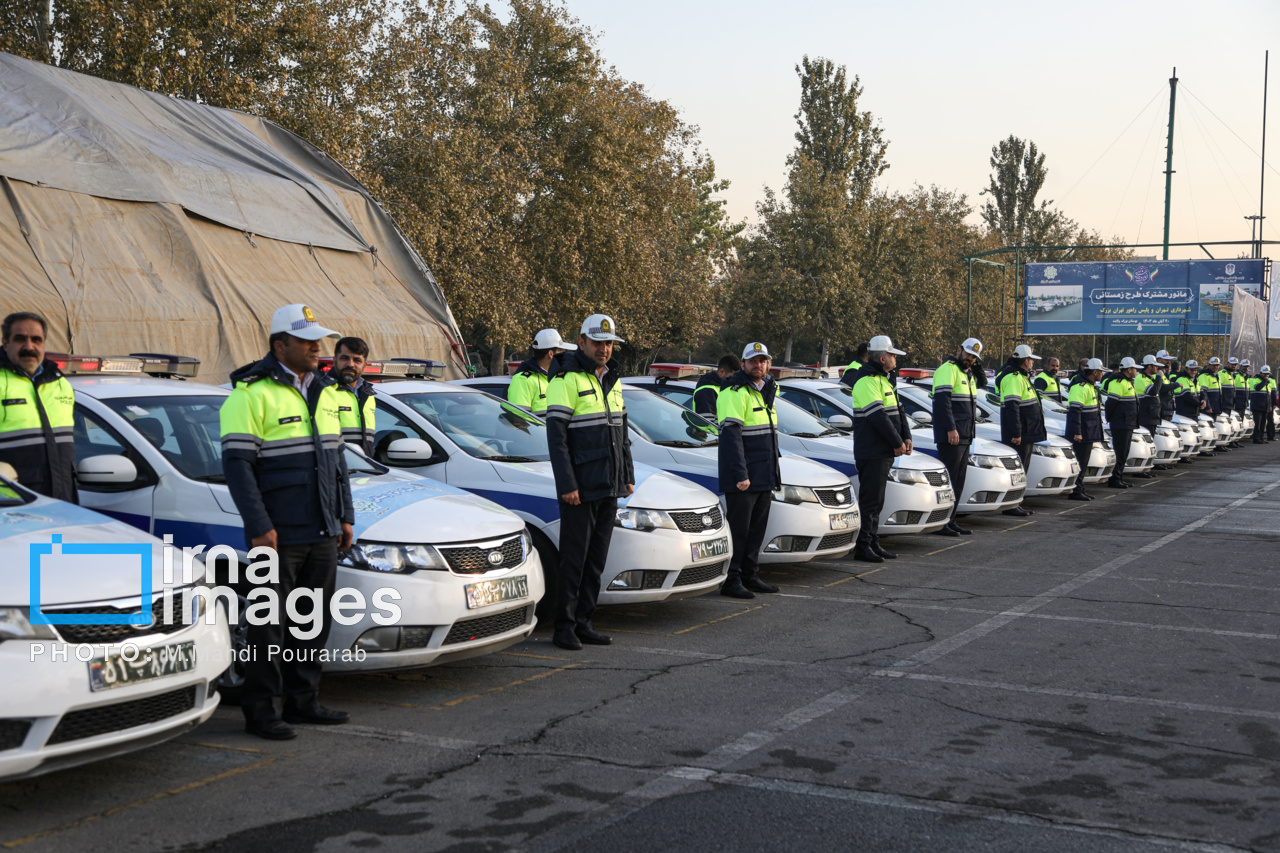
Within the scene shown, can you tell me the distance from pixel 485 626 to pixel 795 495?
411 centimetres

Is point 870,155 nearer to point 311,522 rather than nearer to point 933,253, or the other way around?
point 933,253

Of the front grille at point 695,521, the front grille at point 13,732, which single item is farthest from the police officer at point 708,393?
the front grille at point 13,732

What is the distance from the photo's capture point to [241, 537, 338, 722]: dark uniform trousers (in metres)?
5.20

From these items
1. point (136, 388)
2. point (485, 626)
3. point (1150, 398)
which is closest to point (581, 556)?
point (485, 626)

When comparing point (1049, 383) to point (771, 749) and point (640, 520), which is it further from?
point (771, 749)

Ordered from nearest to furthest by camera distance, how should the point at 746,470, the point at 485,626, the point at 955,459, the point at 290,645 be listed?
the point at 290,645 < the point at 485,626 < the point at 746,470 < the point at 955,459

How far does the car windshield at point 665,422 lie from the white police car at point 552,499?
152cm

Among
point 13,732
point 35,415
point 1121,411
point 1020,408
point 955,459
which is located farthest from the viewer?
point 1121,411

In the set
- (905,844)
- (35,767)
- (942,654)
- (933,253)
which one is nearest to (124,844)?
(35,767)

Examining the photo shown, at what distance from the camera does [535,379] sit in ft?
32.6

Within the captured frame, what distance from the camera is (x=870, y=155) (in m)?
48.2

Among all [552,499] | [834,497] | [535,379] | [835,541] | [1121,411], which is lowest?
[835,541]

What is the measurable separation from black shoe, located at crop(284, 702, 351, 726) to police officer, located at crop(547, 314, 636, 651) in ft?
6.05

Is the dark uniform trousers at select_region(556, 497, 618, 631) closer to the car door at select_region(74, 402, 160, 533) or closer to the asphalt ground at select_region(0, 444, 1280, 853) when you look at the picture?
the asphalt ground at select_region(0, 444, 1280, 853)
